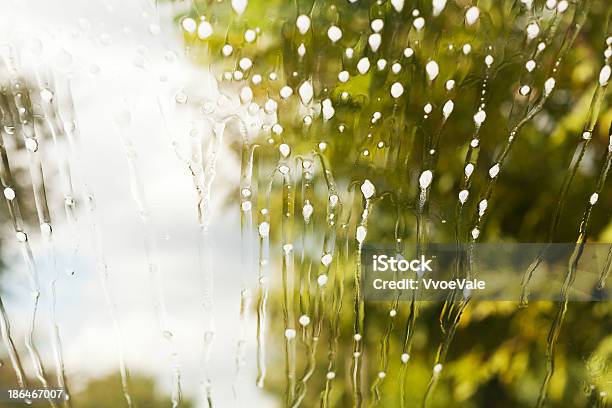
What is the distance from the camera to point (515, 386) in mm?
1073

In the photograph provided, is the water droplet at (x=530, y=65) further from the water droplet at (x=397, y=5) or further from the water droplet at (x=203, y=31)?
the water droplet at (x=203, y=31)

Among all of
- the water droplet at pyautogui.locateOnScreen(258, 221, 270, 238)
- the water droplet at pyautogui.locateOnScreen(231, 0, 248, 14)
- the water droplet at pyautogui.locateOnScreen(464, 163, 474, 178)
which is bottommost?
the water droplet at pyautogui.locateOnScreen(258, 221, 270, 238)

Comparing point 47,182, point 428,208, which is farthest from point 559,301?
point 47,182

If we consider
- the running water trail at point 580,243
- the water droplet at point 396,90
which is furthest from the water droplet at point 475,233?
the water droplet at point 396,90

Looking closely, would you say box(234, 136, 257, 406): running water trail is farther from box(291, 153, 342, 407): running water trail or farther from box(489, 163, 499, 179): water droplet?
box(489, 163, 499, 179): water droplet

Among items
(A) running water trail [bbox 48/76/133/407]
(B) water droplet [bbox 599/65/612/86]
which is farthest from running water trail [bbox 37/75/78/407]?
(B) water droplet [bbox 599/65/612/86]

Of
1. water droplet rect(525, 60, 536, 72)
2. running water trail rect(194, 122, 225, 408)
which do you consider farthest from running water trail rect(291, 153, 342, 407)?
water droplet rect(525, 60, 536, 72)

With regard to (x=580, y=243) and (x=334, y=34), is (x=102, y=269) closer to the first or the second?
(x=334, y=34)

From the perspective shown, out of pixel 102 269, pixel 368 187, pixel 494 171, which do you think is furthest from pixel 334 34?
pixel 102 269

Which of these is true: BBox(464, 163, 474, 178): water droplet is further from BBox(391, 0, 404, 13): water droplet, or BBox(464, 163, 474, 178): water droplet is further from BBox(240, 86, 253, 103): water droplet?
BBox(240, 86, 253, 103): water droplet

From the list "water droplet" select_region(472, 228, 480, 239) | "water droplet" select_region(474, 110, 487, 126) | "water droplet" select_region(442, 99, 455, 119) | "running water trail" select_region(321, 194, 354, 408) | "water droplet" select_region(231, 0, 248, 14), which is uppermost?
"water droplet" select_region(231, 0, 248, 14)

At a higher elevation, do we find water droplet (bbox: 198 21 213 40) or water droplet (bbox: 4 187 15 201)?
water droplet (bbox: 198 21 213 40)

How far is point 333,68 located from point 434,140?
0.77ft

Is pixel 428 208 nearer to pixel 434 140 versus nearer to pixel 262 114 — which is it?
pixel 434 140
